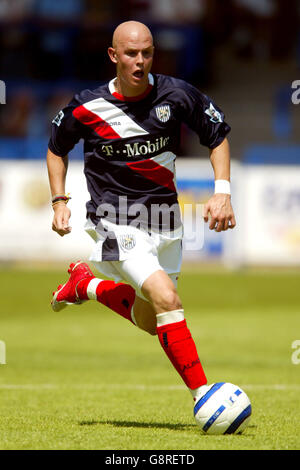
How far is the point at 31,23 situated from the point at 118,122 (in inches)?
1034

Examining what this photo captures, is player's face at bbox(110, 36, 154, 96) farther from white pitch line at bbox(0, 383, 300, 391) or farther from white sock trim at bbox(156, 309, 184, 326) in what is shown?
white pitch line at bbox(0, 383, 300, 391)

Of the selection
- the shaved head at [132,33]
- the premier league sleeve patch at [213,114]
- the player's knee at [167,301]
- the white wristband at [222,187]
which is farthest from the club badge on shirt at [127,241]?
the shaved head at [132,33]

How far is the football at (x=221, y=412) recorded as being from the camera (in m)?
5.54

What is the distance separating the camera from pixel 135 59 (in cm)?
598

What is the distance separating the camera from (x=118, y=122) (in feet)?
20.3

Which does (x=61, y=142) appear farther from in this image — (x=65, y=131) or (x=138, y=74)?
(x=138, y=74)

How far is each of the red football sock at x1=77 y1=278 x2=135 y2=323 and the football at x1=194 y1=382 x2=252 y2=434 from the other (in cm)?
113

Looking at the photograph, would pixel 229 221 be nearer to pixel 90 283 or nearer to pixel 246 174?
pixel 90 283

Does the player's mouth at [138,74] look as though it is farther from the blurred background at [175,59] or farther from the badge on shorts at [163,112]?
the blurred background at [175,59]

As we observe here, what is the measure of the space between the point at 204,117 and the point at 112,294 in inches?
55.6

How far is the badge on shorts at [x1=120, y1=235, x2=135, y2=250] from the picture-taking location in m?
6.00
